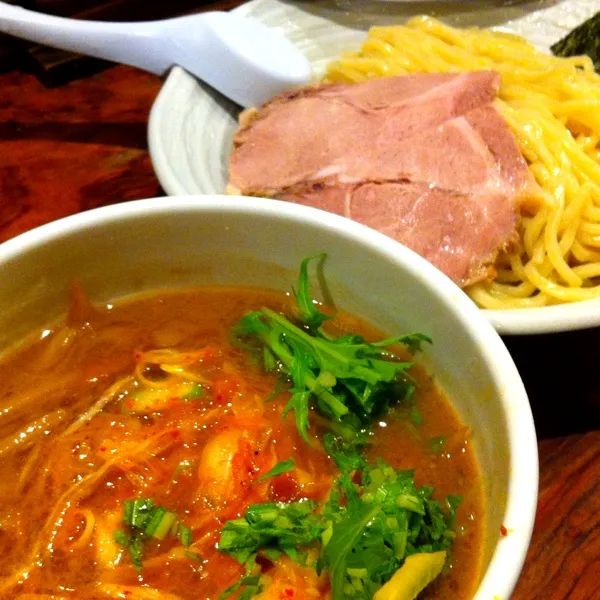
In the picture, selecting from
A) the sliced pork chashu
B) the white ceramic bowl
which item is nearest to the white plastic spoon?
the sliced pork chashu

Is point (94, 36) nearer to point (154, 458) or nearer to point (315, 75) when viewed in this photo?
point (315, 75)

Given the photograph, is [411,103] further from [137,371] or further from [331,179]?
[137,371]

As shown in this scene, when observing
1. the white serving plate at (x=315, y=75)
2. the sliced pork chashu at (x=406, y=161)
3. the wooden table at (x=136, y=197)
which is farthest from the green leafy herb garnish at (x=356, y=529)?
the sliced pork chashu at (x=406, y=161)

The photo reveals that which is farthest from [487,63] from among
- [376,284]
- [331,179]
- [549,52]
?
[376,284]

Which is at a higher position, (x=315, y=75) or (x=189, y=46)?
(x=189, y=46)

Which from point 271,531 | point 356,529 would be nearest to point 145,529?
point 271,531
